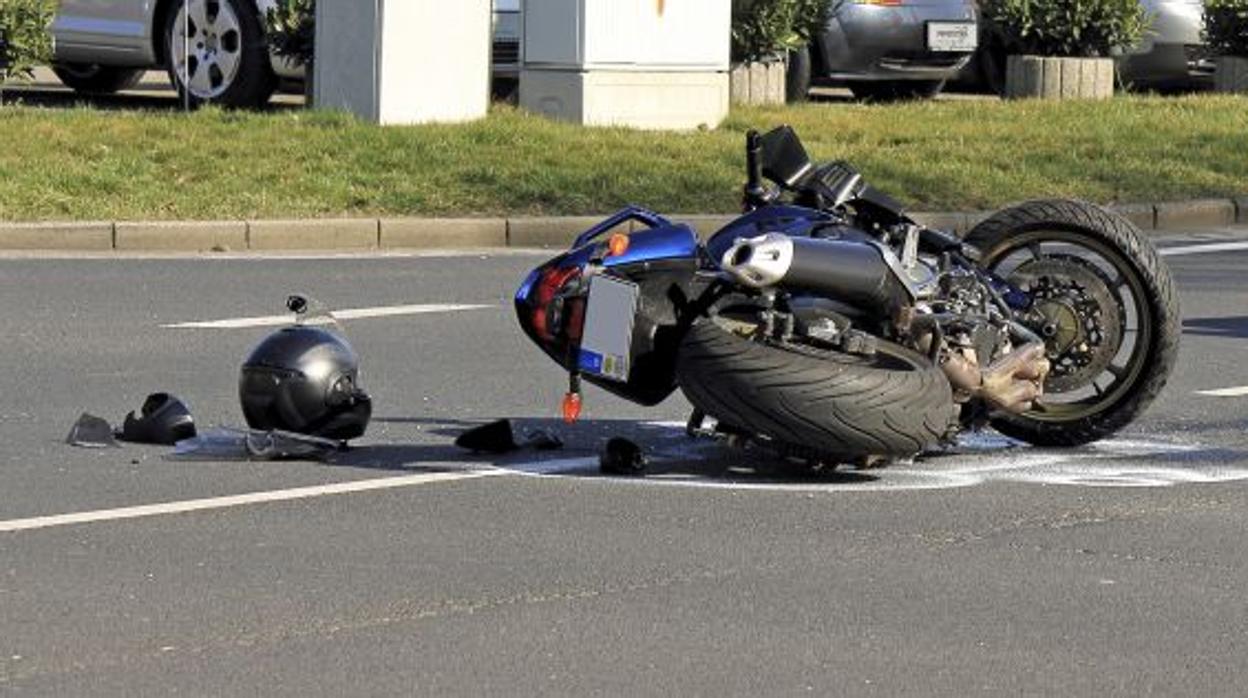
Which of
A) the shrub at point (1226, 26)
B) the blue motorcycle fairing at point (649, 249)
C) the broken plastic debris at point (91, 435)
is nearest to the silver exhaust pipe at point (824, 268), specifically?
the blue motorcycle fairing at point (649, 249)

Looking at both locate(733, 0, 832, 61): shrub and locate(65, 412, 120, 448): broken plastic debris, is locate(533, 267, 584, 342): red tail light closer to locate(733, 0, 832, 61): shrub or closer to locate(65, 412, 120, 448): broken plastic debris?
locate(65, 412, 120, 448): broken plastic debris

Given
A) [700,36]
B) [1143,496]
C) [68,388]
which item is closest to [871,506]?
[1143,496]

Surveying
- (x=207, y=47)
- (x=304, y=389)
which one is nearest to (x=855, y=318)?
(x=304, y=389)

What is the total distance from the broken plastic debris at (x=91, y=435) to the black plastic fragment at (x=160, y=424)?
0.07 metres

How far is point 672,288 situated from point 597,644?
2171 millimetres

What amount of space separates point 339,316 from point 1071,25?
11.6 metres

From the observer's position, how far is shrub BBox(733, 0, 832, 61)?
21.2 meters

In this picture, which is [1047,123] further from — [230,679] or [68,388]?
[230,679]

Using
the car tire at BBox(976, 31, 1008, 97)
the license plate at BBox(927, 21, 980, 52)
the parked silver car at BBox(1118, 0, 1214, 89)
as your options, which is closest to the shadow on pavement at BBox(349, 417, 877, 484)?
the license plate at BBox(927, 21, 980, 52)

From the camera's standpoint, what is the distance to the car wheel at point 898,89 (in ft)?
79.3

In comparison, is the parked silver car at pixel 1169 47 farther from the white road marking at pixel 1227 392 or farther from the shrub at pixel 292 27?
the white road marking at pixel 1227 392

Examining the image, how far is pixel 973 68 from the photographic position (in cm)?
2514

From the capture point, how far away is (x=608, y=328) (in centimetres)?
850

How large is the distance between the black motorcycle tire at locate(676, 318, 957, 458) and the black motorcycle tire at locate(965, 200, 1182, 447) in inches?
37.8
